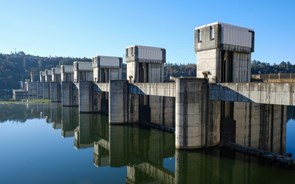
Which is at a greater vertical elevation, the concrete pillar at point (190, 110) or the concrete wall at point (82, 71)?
the concrete wall at point (82, 71)

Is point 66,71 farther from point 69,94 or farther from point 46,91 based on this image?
point 46,91

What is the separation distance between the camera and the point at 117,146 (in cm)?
3259

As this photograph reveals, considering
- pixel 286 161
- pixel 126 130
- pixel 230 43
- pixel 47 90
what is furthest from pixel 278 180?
pixel 47 90

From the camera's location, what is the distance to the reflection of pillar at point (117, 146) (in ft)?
88.3

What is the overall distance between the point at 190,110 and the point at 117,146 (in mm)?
11197

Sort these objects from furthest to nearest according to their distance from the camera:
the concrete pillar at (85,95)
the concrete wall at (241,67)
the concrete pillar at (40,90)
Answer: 1. the concrete pillar at (40,90)
2. the concrete pillar at (85,95)
3. the concrete wall at (241,67)

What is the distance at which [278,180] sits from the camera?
19.8 metres

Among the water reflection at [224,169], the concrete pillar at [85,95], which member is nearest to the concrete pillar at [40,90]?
the concrete pillar at [85,95]

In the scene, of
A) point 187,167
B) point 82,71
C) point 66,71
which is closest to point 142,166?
point 187,167

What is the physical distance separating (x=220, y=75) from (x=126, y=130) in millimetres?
18019

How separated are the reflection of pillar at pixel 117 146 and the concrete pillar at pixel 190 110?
6396mm

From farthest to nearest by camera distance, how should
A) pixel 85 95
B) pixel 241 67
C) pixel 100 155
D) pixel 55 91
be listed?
1. pixel 55 91
2. pixel 85 95
3. pixel 241 67
4. pixel 100 155

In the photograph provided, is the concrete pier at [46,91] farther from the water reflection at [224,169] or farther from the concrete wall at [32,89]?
the water reflection at [224,169]

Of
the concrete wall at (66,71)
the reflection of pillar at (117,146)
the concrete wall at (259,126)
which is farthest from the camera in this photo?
the concrete wall at (66,71)
